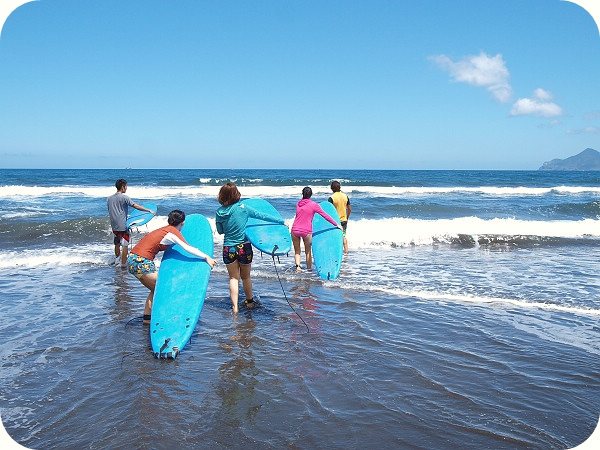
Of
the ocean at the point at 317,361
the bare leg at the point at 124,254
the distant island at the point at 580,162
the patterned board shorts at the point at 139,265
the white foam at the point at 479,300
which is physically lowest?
the ocean at the point at 317,361

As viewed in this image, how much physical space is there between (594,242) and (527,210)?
1015 centimetres

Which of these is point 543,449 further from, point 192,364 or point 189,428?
point 192,364

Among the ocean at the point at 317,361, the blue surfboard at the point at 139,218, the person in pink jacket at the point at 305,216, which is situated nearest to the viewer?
the ocean at the point at 317,361

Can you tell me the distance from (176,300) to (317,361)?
180 cm

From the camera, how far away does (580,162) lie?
16662cm

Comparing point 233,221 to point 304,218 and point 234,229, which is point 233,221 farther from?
point 304,218

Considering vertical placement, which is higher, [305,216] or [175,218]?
[175,218]

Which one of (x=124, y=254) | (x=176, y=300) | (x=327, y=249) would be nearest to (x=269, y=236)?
(x=327, y=249)

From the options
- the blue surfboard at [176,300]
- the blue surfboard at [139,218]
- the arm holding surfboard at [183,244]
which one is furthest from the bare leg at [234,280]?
the blue surfboard at [139,218]

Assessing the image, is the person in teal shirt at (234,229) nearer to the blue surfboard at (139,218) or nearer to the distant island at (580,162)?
the blue surfboard at (139,218)

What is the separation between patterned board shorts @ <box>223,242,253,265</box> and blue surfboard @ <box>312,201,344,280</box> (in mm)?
2440

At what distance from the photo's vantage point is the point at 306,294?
271 inches

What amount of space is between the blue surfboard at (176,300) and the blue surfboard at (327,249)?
2.42 m

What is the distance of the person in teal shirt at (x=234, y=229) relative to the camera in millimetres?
5531
